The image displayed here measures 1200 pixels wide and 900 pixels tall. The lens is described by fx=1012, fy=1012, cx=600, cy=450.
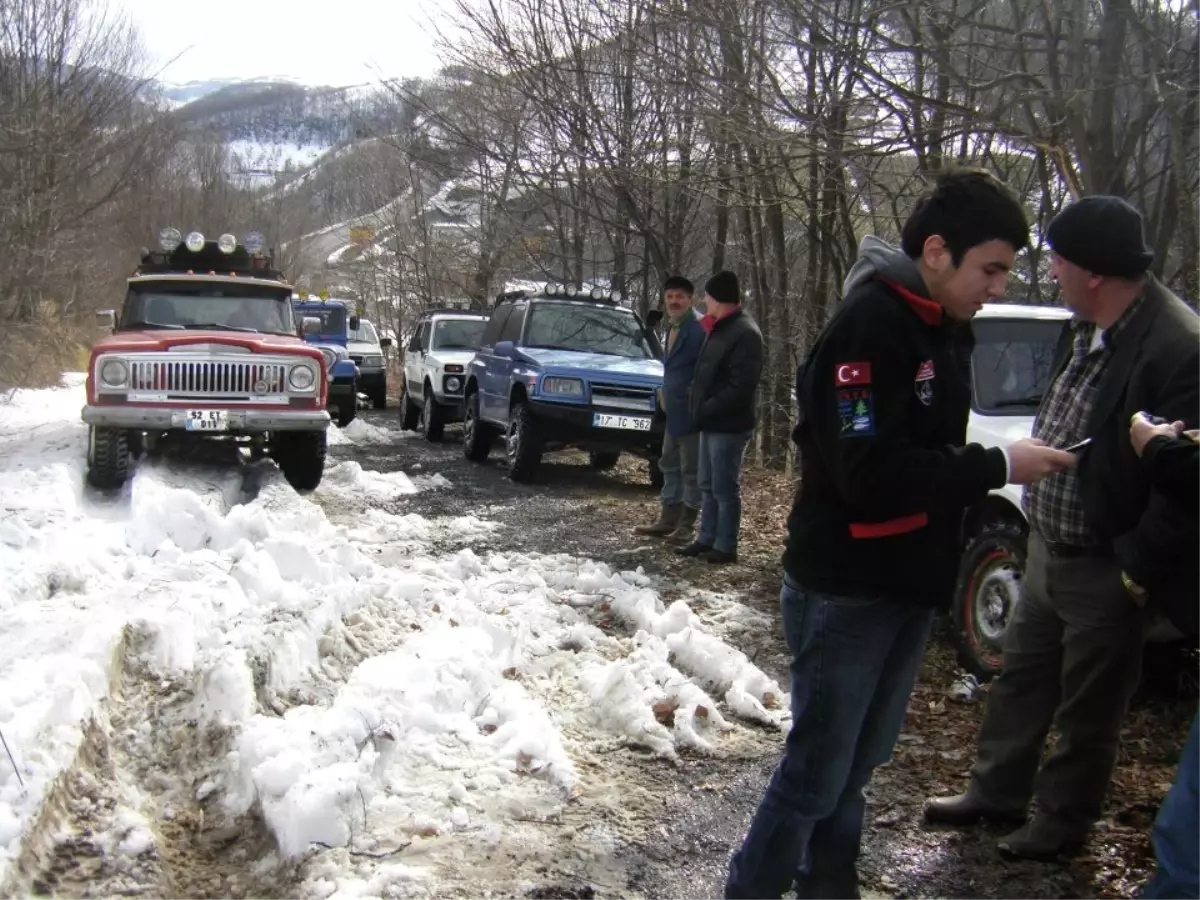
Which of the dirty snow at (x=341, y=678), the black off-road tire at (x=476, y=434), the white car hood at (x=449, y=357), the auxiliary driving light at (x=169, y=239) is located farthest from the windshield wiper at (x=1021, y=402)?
the white car hood at (x=449, y=357)

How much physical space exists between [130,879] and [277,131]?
→ 7227 inches

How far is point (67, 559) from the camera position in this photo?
5418 millimetres

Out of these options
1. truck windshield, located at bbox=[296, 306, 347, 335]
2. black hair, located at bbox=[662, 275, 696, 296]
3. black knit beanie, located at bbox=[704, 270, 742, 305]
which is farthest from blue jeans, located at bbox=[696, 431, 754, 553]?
truck windshield, located at bbox=[296, 306, 347, 335]

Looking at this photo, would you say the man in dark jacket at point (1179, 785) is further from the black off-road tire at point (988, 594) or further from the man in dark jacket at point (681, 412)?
the man in dark jacket at point (681, 412)

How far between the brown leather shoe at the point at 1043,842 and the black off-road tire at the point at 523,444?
768 centimetres

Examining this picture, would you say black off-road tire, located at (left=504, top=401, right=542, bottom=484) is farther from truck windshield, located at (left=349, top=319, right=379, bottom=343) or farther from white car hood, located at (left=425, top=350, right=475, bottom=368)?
truck windshield, located at (left=349, top=319, right=379, bottom=343)

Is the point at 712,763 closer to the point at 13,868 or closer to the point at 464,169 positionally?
the point at 13,868

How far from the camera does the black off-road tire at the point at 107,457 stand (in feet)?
28.1

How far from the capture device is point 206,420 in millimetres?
8867

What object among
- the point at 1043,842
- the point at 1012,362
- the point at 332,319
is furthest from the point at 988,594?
the point at 332,319

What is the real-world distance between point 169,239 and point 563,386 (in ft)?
15.1

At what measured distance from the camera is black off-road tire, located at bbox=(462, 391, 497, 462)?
12393mm

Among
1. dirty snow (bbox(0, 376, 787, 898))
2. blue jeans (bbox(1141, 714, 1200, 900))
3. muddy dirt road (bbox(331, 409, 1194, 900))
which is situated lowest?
muddy dirt road (bbox(331, 409, 1194, 900))

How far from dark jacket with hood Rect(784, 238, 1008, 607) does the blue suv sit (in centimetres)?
777
